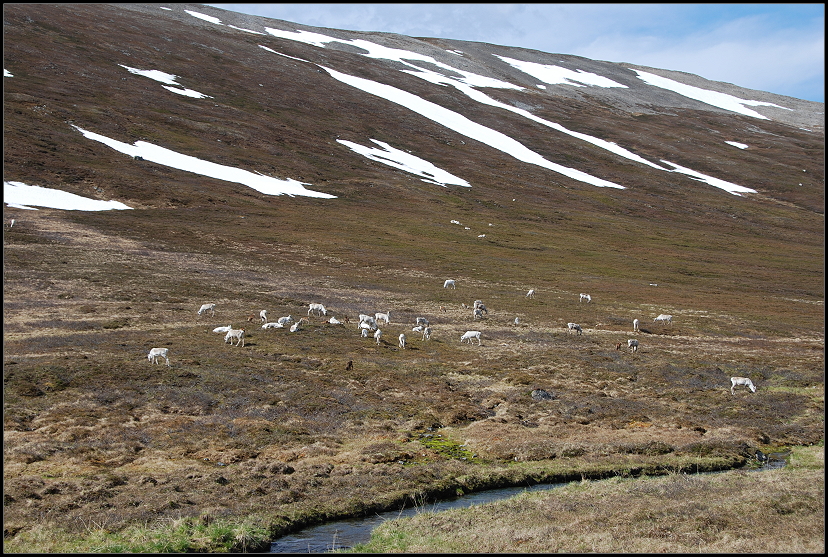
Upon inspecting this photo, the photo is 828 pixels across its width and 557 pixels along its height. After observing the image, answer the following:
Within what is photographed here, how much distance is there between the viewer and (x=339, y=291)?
60156 millimetres

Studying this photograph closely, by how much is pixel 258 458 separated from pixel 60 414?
29.3 ft

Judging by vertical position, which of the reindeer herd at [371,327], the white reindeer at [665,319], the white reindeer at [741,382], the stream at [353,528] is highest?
the white reindeer at [741,382]

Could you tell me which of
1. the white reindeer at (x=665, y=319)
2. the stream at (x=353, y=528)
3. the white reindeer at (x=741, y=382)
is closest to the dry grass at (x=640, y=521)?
the stream at (x=353, y=528)

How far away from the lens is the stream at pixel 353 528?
1653cm

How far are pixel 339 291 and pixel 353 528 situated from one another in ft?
141

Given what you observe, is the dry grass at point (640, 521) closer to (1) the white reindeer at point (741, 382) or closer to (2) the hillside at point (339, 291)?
(2) the hillside at point (339, 291)

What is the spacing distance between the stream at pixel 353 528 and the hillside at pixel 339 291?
526mm

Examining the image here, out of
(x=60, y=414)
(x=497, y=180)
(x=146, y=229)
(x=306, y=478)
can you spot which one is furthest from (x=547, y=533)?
(x=497, y=180)

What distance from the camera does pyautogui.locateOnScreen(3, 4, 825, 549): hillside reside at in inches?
914

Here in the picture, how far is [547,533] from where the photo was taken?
50.6ft

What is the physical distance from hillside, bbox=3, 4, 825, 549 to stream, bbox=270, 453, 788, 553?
526 millimetres

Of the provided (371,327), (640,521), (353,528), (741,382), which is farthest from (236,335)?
(741,382)

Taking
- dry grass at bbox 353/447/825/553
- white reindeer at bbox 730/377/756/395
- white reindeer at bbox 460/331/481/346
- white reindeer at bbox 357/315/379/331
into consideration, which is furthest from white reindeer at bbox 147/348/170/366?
white reindeer at bbox 730/377/756/395

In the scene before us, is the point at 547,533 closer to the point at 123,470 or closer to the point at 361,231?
the point at 123,470
